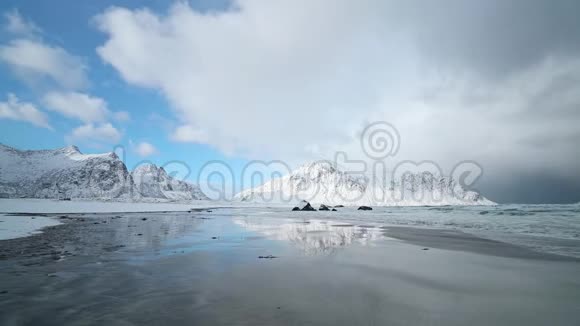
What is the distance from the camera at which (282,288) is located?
6262mm

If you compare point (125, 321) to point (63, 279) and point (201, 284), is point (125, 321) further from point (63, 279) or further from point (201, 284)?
point (63, 279)

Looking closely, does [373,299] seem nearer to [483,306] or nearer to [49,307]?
[483,306]

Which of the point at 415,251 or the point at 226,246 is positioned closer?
the point at 415,251

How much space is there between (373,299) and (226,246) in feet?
28.7

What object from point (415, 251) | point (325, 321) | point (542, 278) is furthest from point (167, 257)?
point (542, 278)

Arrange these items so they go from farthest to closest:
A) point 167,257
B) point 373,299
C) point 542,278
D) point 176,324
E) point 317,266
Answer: point 167,257
point 317,266
point 542,278
point 373,299
point 176,324

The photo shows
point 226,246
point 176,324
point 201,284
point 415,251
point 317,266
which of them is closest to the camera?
point 176,324

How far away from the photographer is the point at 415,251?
11891 millimetres

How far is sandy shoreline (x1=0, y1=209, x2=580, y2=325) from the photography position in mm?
4566

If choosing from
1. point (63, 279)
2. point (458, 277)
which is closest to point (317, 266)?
point (458, 277)

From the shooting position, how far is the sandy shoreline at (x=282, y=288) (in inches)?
180

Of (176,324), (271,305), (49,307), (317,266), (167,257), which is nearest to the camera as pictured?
(176,324)

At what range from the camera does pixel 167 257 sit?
9.86 m

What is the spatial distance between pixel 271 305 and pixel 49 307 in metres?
3.83
